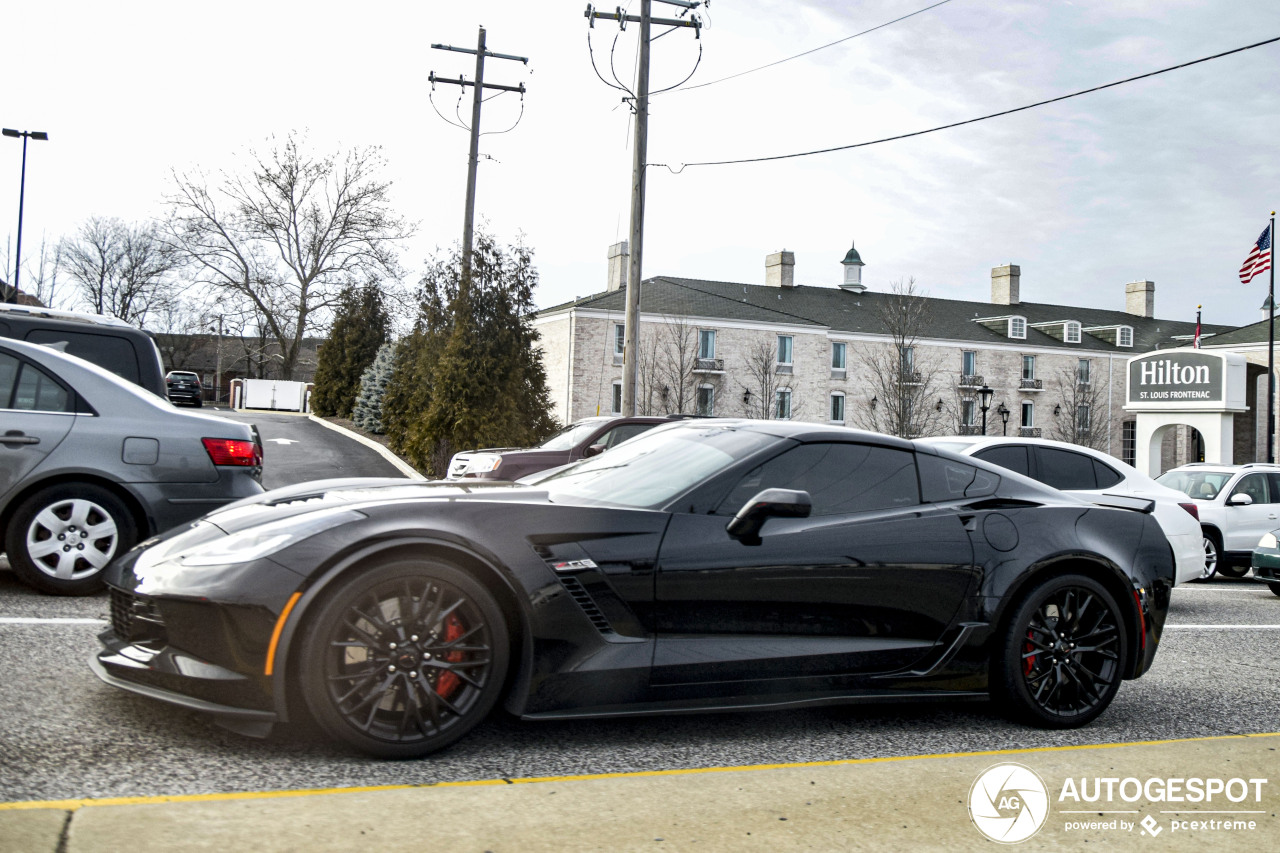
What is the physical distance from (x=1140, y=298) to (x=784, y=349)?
119 feet

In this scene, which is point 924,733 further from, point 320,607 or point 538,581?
point 320,607

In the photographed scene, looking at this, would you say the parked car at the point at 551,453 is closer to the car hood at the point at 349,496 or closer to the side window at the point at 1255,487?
the car hood at the point at 349,496

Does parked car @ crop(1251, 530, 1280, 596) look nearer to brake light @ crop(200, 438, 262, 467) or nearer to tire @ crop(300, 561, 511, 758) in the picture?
brake light @ crop(200, 438, 262, 467)

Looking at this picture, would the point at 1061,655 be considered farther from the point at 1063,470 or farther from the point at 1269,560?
the point at 1269,560

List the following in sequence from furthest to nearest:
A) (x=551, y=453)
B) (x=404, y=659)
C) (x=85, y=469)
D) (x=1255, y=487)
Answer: (x=1255, y=487), (x=551, y=453), (x=85, y=469), (x=404, y=659)

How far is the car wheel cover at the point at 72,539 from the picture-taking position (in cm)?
645

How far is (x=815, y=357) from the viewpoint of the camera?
190 ft

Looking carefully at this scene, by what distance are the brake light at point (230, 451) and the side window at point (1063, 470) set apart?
6780 mm

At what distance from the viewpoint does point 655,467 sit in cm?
470

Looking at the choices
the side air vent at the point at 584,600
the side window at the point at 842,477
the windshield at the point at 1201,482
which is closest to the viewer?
the side air vent at the point at 584,600

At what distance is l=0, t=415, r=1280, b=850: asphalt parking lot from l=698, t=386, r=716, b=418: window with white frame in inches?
1959

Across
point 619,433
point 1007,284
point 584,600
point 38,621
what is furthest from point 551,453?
point 1007,284

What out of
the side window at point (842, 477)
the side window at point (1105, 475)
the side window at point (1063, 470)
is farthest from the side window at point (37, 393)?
the side window at point (1105, 475)

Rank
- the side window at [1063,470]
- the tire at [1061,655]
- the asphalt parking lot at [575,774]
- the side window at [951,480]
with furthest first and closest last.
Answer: the side window at [1063,470], the side window at [951,480], the tire at [1061,655], the asphalt parking lot at [575,774]
